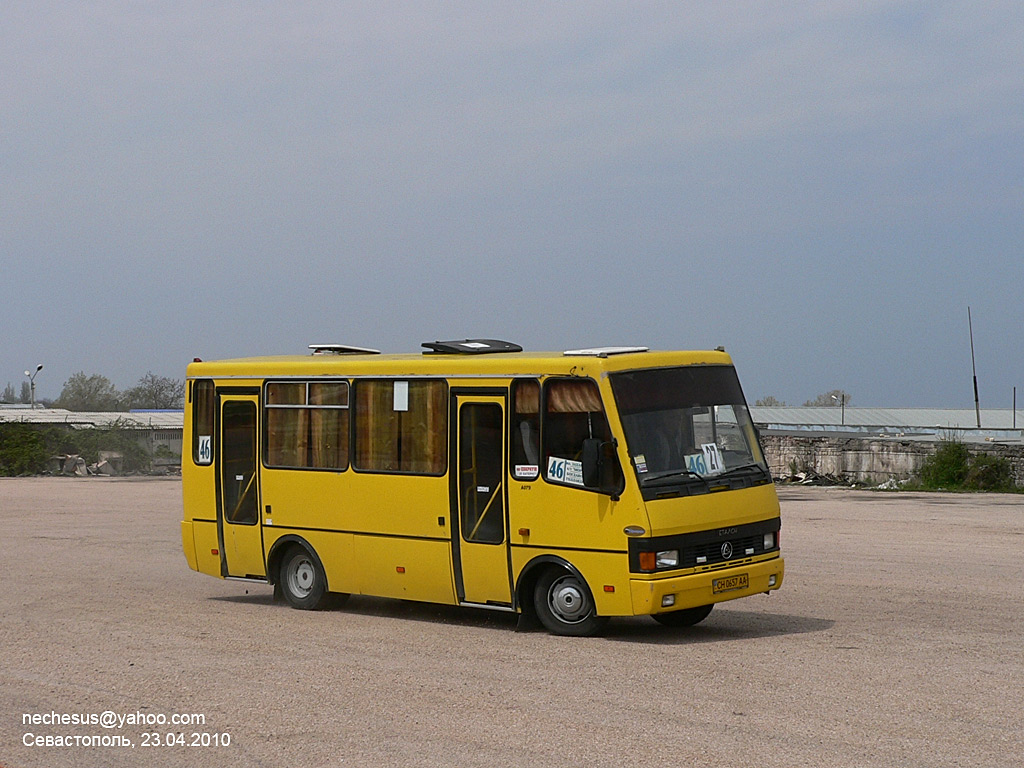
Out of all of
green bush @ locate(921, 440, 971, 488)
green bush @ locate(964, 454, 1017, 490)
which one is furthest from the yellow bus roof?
green bush @ locate(921, 440, 971, 488)

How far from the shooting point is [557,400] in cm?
1199

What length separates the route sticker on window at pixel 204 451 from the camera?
15.1 metres

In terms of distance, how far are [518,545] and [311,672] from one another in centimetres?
265

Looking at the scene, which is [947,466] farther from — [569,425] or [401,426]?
[569,425]

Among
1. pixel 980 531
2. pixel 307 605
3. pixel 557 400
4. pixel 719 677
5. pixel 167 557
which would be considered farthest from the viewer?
pixel 980 531

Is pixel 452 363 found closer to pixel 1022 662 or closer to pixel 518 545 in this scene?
pixel 518 545

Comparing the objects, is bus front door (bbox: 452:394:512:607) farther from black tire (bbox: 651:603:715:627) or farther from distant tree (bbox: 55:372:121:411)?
distant tree (bbox: 55:372:121:411)

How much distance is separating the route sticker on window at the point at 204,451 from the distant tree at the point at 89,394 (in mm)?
103109

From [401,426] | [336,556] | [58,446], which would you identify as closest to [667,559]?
[401,426]

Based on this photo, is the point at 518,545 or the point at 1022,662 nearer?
the point at 1022,662

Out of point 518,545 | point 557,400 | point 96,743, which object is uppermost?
point 557,400

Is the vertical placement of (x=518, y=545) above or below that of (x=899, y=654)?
above

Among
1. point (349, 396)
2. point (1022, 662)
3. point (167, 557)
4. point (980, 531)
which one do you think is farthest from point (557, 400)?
point (980, 531)

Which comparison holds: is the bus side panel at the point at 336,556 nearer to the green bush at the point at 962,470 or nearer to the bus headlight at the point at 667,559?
the bus headlight at the point at 667,559
